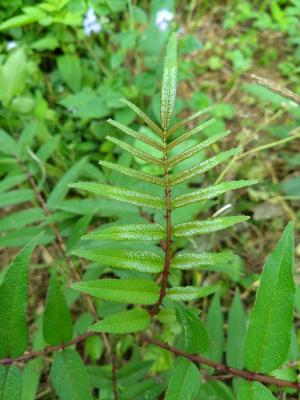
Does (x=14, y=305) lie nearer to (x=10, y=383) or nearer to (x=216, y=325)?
(x=10, y=383)

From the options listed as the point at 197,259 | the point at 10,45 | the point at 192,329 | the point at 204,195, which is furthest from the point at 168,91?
the point at 10,45

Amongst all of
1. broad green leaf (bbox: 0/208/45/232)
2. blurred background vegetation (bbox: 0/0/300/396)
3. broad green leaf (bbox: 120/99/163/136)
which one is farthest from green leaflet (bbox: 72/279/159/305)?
broad green leaf (bbox: 0/208/45/232)

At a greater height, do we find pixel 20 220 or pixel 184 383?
pixel 20 220

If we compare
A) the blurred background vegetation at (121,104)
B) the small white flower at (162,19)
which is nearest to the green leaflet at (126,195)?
the blurred background vegetation at (121,104)

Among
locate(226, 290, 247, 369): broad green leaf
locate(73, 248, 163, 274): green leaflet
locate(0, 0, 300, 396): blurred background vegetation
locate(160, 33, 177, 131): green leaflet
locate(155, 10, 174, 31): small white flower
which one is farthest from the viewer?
locate(155, 10, 174, 31): small white flower

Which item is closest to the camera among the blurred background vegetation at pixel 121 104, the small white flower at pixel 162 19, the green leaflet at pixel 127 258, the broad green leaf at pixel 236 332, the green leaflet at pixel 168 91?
the green leaflet at pixel 168 91

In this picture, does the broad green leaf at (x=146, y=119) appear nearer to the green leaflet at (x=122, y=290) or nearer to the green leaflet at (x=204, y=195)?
the green leaflet at (x=204, y=195)

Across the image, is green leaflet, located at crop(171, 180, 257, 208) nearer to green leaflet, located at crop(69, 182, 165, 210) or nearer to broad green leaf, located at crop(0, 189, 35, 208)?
green leaflet, located at crop(69, 182, 165, 210)
